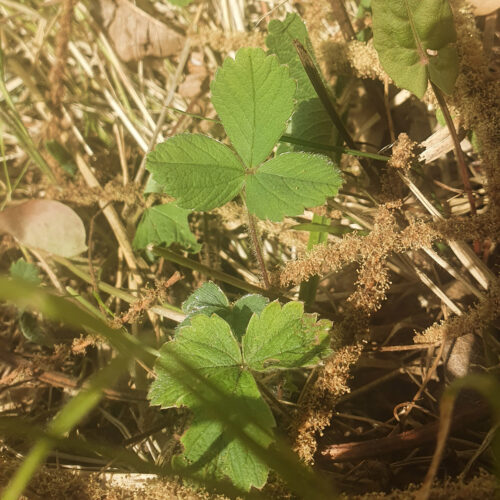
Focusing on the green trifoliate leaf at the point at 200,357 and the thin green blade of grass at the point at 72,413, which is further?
the green trifoliate leaf at the point at 200,357

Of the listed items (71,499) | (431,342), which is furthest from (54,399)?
(431,342)

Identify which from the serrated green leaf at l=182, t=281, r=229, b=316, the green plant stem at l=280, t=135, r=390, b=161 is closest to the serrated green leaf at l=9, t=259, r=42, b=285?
the serrated green leaf at l=182, t=281, r=229, b=316

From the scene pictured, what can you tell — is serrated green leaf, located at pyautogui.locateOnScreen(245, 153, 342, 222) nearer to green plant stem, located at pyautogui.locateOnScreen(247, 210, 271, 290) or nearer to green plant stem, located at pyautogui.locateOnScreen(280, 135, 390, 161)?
green plant stem, located at pyautogui.locateOnScreen(247, 210, 271, 290)

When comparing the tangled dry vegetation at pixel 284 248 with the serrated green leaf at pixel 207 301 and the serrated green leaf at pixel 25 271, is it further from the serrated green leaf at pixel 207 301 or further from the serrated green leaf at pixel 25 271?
the serrated green leaf at pixel 207 301

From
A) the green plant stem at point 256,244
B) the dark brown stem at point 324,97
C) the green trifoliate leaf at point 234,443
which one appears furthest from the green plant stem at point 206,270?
the dark brown stem at point 324,97

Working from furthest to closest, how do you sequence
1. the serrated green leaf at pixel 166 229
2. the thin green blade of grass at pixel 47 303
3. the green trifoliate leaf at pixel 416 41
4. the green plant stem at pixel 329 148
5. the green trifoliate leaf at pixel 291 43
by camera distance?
the serrated green leaf at pixel 166 229
the green trifoliate leaf at pixel 291 43
the green plant stem at pixel 329 148
the green trifoliate leaf at pixel 416 41
the thin green blade of grass at pixel 47 303

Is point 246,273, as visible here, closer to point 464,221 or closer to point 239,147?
point 239,147

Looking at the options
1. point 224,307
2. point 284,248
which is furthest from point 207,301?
point 284,248

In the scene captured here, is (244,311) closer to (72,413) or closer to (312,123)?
(72,413)
